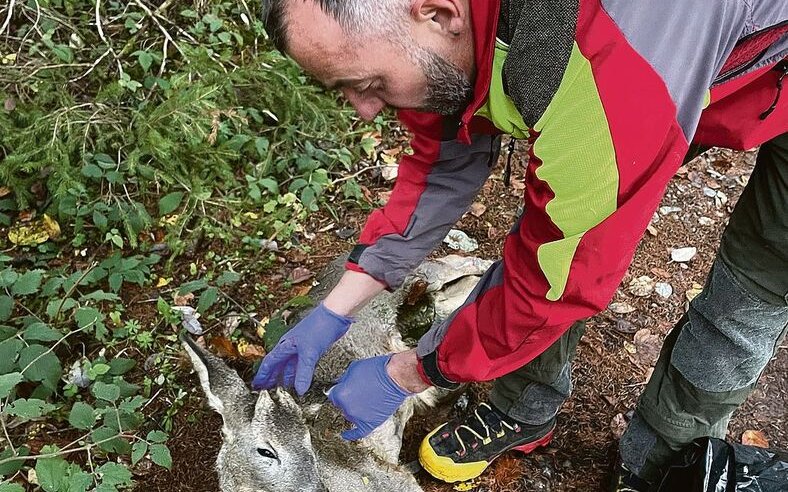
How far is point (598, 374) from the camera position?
387 cm

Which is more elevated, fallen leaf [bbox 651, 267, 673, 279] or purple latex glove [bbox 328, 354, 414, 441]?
purple latex glove [bbox 328, 354, 414, 441]

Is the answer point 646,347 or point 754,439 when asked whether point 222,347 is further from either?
point 754,439

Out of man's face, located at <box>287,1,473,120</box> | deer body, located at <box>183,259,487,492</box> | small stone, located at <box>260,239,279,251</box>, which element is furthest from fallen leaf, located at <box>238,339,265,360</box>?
man's face, located at <box>287,1,473,120</box>

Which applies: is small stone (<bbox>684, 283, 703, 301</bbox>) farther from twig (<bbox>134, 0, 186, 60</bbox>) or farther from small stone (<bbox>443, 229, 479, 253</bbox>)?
twig (<bbox>134, 0, 186, 60</bbox>)

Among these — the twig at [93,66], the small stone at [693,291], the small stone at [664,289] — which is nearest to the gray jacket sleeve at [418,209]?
the small stone at [664,289]

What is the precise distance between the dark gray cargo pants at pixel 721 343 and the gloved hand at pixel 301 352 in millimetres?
955

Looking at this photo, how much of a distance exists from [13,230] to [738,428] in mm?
4330

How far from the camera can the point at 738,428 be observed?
3.70 meters

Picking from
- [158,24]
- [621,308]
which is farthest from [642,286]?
[158,24]

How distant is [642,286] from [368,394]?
230cm

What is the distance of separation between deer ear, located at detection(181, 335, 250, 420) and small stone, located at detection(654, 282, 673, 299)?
2679mm

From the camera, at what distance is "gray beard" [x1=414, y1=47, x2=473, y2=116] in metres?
1.93

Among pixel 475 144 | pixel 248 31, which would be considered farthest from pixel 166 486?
pixel 248 31

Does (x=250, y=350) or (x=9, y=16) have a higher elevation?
(x=9, y=16)
